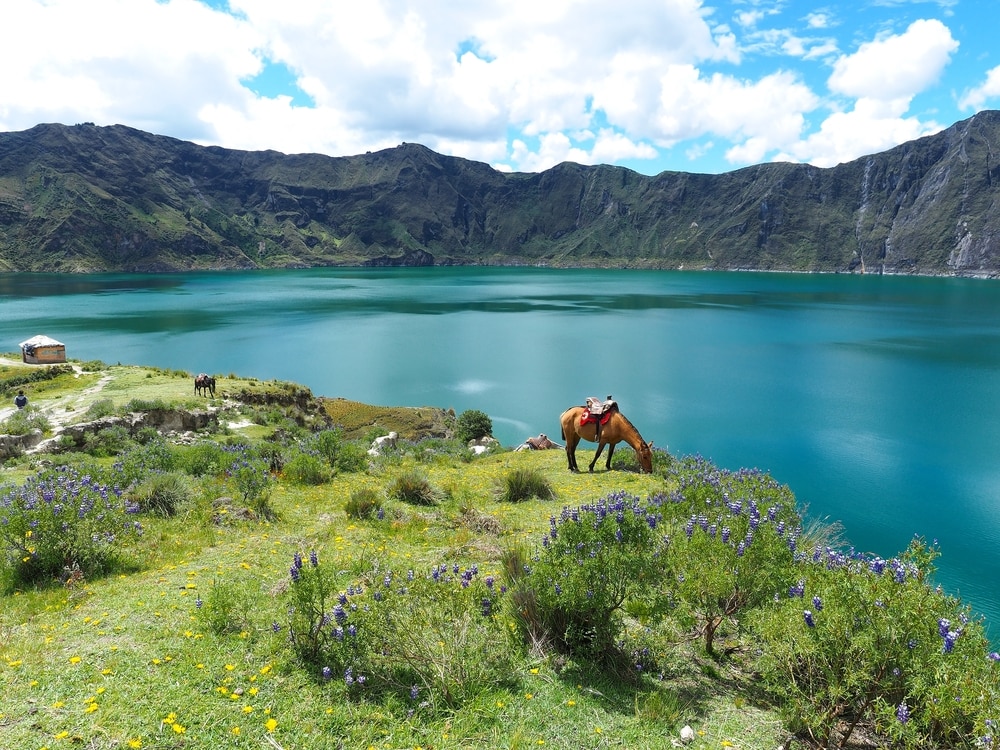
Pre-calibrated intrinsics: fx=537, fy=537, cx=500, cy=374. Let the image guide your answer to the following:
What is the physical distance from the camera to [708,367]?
5512cm

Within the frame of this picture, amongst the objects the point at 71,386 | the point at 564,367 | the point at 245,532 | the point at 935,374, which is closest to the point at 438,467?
the point at 245,532

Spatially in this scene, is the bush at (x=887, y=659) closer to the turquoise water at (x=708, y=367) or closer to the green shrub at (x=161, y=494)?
the green shrub at (x=161, y=494)

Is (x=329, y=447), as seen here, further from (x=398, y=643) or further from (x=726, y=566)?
(x=726, y=566)

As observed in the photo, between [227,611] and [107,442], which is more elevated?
[227,611]

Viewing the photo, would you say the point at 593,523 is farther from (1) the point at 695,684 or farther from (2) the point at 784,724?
(2) the point at 784,724

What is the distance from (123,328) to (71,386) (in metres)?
55.3

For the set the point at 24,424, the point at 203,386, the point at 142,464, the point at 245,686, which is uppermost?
the point at 245,686

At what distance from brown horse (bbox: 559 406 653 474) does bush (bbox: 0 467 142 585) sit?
11.7m

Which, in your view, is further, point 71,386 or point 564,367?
point 564,367

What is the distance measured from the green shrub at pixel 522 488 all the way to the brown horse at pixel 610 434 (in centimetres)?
336

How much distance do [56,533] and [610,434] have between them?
13261mm

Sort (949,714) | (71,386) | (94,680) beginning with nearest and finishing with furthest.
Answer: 1. (949,714)
2. (94,680)
3. (71,386)

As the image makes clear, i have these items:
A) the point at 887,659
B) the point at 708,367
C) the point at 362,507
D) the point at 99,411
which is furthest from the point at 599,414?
the point at 708,367

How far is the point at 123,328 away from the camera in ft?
249
